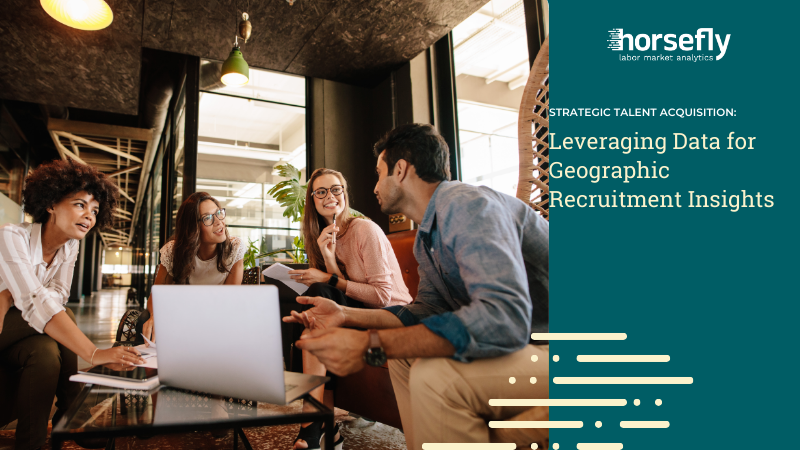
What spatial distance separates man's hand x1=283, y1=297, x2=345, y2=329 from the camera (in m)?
1.22

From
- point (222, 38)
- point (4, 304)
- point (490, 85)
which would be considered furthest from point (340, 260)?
point (222, 38)

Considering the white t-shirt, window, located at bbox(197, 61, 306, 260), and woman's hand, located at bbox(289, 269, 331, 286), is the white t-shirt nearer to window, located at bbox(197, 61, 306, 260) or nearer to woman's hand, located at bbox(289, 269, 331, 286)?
woman's hand, located at bbox(289, 269, 331, 286)

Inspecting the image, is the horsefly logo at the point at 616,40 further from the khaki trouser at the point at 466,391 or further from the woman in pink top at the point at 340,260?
the woman in pink top at the point at 340,260

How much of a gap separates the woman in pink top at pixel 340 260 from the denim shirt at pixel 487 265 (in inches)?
27.5

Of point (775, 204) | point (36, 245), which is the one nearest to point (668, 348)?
point (775, 204)

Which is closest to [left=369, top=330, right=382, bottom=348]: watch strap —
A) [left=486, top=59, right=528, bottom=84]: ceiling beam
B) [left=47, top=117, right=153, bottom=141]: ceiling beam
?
[left=486, top=59, right=528, bottom=84]: ceiling beam

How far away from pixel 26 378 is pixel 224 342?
125 centimetres

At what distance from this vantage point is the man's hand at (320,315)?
1.22 m

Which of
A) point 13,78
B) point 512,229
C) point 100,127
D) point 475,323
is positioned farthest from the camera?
point 100,127

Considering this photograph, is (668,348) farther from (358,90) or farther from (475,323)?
(358,90)

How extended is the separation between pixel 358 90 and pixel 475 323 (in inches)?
177

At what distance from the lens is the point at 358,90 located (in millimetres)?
5020

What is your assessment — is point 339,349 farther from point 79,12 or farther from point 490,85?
point 490,85

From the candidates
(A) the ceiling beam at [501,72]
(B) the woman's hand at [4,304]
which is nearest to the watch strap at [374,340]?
(B) the woman's hand at [4,304]
